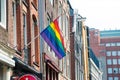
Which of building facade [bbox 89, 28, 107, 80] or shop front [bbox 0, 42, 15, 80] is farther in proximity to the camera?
building facade [bbox 89, 28, 107, 80]

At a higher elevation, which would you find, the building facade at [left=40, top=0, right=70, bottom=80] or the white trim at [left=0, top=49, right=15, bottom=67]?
the building facade at [left=40, top=0, right=70, bottom=80]

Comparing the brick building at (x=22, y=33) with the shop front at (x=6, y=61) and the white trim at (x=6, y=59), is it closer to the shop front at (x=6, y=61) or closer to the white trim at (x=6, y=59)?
the shop front at (x=6, y=61)

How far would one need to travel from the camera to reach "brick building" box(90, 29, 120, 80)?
16212 cm

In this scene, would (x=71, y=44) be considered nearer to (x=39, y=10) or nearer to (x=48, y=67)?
(x=48, y=67)

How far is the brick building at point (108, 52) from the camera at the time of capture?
532 ft

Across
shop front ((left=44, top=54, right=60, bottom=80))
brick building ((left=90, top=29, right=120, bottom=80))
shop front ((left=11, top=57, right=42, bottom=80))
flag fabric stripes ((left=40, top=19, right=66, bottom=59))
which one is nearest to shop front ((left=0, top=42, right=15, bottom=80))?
shop front ((left=11, top=57, right=42, bottom=80))

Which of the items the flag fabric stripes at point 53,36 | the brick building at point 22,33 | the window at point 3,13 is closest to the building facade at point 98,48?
the brick building at point 22,33

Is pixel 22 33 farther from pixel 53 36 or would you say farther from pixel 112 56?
pixel 112 56

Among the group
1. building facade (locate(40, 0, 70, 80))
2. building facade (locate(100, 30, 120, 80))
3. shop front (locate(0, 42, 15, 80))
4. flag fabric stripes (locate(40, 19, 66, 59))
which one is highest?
building facade (locate(100, 30, 120, 80))

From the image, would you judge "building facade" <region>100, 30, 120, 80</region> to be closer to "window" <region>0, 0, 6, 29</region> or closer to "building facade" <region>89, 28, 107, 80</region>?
"building facade" <region>89, 28, 107, 80</region>

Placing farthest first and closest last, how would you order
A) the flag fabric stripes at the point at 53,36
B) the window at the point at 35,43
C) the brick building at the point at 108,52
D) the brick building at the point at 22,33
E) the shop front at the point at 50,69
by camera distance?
1. the brick building at the point at 108,52
2. the shop front at the point at 50,69
3. the window at the point at 35,43
4. the flag fabric stripes at the point at 53,36
5. the brick building at the point at 22,33

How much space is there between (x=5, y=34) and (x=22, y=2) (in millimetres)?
5210

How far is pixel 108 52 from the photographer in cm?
16562

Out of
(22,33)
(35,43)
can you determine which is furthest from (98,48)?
(22,33)
